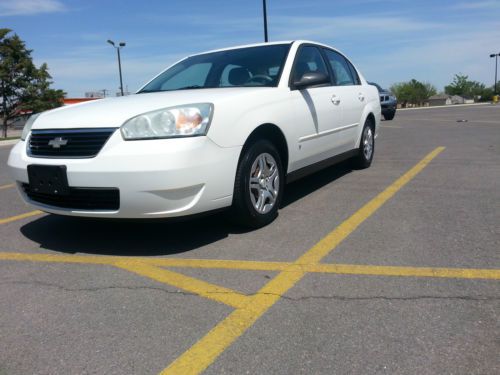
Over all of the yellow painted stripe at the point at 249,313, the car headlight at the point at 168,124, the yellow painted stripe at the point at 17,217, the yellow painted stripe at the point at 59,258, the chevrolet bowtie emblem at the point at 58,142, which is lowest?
the yellow painted stripe at the point at 249,313

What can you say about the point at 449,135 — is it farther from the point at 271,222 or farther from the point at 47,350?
the point at 47,350

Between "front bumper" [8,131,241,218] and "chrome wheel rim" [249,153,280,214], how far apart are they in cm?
51

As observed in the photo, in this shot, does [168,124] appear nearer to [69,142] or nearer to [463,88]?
[69,142]

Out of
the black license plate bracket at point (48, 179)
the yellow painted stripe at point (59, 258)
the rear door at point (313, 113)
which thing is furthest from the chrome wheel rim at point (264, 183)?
the black license plate bracket at point (48, 179)

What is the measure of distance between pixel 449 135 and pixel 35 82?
20.6m

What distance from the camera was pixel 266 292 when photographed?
2.70 meters

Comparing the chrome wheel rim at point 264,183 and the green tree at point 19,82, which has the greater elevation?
the green tree at point 19,82

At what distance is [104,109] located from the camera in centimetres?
350

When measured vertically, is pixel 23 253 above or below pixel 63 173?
below

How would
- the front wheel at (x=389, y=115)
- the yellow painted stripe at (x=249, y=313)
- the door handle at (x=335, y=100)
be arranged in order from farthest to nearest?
the front wheel at (x=389, y=115), the door handle at (x=335, y=100), the yellow painted stripe at (x=249, y=313)

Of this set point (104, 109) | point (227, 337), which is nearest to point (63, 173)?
point (104, 109)

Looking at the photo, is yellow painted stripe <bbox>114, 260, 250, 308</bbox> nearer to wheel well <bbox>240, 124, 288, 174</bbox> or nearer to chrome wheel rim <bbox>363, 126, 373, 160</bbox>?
wheel well <bbox>240, 124, 288, 174</bbox>

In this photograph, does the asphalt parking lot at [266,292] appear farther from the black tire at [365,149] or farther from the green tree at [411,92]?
the green tree at [411,92]

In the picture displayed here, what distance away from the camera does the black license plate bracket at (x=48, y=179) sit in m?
3.25
